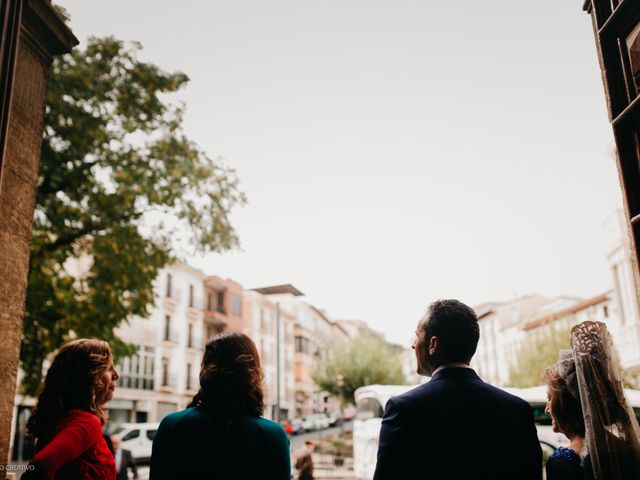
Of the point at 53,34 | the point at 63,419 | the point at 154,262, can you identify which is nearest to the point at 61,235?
the point at 154,262

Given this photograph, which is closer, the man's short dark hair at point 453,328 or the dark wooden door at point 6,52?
the man's short dark hair at point 453,328

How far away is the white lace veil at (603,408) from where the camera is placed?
2.60 m

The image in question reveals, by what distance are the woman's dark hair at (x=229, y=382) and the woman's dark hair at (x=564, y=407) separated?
1.53 metres

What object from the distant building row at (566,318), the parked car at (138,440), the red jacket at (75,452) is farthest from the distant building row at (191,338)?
the red jacket at (75,452)

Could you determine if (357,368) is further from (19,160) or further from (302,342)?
(19,160)

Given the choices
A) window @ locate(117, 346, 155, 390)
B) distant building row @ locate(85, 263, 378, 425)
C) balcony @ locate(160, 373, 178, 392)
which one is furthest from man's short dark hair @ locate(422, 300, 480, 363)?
balcony @ locate(160, 373, 178, 392)

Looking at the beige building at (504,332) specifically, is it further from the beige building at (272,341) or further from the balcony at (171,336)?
the balcony at (171,336)

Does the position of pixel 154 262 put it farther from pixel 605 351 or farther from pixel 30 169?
pixel 605 351

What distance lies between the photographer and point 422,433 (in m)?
2.26

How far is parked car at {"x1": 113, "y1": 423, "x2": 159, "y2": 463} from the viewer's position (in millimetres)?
21891

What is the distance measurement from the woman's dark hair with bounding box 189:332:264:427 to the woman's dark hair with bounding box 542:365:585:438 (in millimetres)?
1531

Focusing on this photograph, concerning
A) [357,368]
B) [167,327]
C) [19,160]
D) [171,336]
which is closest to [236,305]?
[171,336]

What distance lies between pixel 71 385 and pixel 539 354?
117ft

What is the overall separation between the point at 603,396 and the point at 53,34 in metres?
4.06
